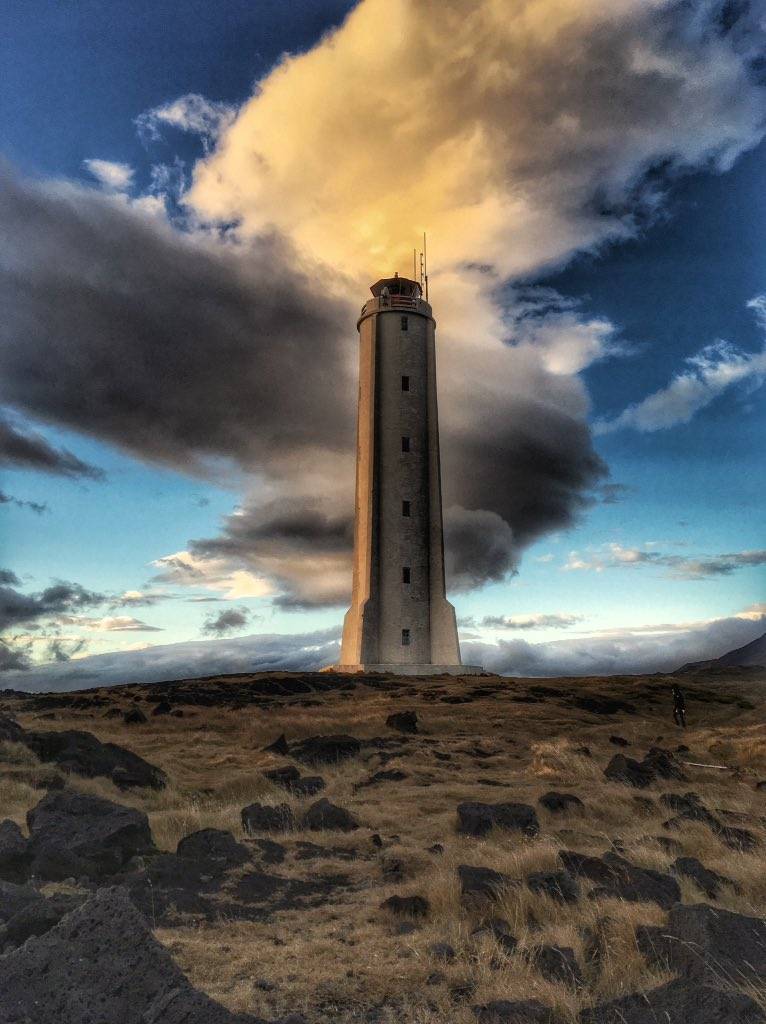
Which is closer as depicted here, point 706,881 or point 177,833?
point 706,881

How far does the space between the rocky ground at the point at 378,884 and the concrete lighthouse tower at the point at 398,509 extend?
68.1ft

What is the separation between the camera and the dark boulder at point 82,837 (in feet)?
27.7

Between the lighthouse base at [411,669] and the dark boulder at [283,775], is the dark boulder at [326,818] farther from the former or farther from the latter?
the lighthouse base at [411,669]

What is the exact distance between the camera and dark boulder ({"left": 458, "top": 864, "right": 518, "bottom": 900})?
754 cm

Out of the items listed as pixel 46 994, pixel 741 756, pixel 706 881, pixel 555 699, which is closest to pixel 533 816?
pixel 706 881

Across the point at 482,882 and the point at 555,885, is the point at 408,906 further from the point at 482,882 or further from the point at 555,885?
the point at 555,885

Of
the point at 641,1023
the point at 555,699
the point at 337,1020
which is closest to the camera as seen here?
the point at 641,1023

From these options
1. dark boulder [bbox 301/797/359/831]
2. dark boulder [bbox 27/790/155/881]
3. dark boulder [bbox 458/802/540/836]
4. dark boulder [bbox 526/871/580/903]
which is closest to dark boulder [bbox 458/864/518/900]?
dark boulder [bbox 526/871/580/903]

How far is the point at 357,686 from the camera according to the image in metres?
34.8

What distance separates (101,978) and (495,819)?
8.01 m

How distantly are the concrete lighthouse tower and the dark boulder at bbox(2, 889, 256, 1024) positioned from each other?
36024 millimetres

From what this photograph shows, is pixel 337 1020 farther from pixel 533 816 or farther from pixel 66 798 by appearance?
pixel 533 816

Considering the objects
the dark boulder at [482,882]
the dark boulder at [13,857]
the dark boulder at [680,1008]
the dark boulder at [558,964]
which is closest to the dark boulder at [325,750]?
the dark boulder at [13,857]

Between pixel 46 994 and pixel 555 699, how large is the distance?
30812 millimetres
